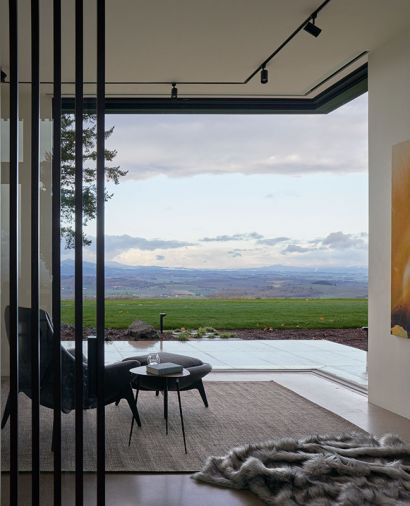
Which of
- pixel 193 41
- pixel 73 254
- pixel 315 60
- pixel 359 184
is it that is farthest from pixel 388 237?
pixel 359 184

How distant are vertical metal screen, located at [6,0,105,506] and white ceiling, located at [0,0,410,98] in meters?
0.66

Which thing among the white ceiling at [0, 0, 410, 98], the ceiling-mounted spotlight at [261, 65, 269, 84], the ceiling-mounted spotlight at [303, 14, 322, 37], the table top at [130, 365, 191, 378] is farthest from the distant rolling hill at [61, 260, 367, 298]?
the ceiling-mounted spotlight at [303, 14, 322, 37]

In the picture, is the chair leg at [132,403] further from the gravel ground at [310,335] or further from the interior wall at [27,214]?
the gravel ground at [310,335]

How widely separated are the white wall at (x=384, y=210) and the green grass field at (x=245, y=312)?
8.42 m

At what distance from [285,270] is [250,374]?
761 centimetres

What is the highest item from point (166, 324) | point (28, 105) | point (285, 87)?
point (285, 87)

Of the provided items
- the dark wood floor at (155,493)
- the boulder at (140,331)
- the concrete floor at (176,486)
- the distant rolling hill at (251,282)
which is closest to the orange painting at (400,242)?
the concrete floor at (176,486)

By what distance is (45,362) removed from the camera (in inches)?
129

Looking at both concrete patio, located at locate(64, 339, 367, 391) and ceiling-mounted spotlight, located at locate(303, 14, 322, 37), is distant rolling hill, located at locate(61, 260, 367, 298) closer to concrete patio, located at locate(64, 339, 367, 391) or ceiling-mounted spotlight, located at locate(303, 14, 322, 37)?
concrete patio, located at locate(64, 339, 367, 391)

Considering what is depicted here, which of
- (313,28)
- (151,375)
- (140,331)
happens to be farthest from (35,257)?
(140,331)

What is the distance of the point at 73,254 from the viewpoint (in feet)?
10.3

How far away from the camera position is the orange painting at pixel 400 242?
563 centimetres

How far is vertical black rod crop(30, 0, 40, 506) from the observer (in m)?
3.05

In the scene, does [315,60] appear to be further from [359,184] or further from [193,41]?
[359,184]
